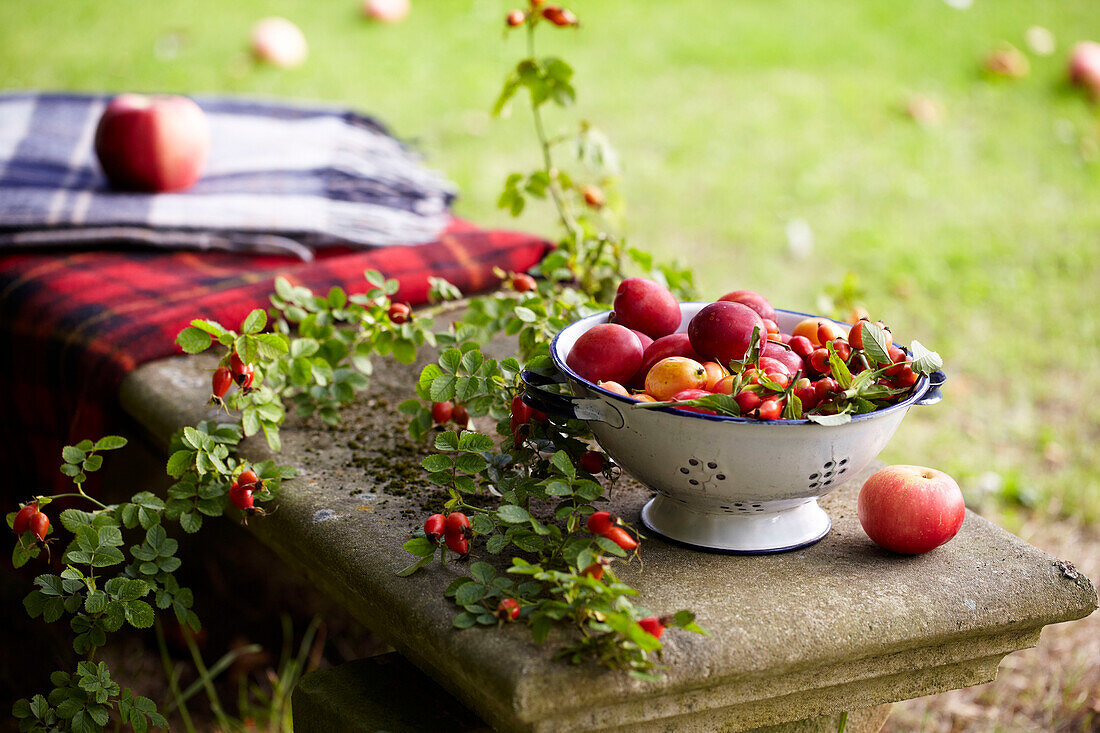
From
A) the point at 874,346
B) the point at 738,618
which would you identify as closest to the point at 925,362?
the point at 874,346

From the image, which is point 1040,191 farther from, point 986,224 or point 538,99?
point 538,99

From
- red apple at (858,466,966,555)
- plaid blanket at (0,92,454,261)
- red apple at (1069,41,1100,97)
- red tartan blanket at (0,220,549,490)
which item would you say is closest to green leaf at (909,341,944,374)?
red apple at (858,466,966,555)

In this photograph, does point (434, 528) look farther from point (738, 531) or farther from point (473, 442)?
point (738, 531)

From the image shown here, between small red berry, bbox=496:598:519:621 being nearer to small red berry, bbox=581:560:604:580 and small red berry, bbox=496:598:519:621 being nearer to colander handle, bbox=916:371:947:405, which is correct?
small red berry, bbox=581:560:604:580

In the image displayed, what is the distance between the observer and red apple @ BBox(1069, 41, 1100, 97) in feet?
15.4

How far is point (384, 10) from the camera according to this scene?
5.43 meters

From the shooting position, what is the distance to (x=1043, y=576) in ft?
3.60

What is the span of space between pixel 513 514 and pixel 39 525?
557 millimetres

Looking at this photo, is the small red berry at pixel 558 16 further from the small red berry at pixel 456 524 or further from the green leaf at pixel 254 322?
the small red berry at pixel 456 524

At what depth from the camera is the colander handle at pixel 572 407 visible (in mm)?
1034

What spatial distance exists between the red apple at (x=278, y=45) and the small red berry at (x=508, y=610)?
14.7 ft

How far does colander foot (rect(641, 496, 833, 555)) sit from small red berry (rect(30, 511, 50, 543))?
0.69m

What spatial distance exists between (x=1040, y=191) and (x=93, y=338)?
12.4 ft

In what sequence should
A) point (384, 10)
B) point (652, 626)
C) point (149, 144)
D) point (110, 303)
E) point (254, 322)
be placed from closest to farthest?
1. point (652, 626)
2. point (254, 322)
3. point (110, 303)
4. point (149, 144)
5. point (384, 10)
